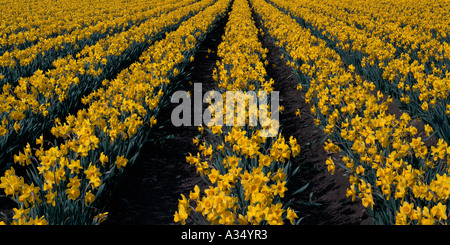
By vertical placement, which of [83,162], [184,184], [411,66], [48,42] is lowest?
[184,184]

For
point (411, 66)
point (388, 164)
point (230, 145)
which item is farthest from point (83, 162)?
point (411, 66)

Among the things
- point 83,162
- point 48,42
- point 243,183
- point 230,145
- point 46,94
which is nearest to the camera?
point 243,183

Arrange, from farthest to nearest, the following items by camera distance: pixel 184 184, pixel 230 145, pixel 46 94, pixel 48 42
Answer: pixel 48 42 → pixel 46 94 → pixel 184 184 → pixel 230 145

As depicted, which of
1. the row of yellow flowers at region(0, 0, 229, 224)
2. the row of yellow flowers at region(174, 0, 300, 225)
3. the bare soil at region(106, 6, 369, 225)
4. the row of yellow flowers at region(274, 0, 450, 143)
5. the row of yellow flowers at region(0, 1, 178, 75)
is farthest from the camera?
the row of yellow flowers at region(0, 1, 178, 75)

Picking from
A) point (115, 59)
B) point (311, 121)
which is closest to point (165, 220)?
point (311, 121)

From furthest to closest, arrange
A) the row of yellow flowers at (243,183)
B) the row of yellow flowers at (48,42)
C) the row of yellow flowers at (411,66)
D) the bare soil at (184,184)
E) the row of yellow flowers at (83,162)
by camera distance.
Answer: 1. the row of yellow flowers at (48,42)
2. the row of yellow flowers at (411,66)
3. the bare soil at (184,184)
4. the row of yellow flowers at (83,162)
5. the row of yellow flowers at (243,183)

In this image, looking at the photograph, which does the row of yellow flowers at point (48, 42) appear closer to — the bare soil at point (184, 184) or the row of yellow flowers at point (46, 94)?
the row of yellow flowers at point (46, 94)

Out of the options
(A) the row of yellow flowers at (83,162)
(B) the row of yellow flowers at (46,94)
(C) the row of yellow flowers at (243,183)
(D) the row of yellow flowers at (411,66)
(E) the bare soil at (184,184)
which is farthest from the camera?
(D) the row of yellow flowers at (411,66)

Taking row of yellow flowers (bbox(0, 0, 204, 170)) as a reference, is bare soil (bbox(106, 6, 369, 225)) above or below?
below

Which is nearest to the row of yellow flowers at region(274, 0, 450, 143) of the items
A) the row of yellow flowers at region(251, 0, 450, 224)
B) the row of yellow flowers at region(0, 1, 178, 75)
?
the row of yellow flowers at region(251, 0, 450, 224)

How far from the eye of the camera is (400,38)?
7914 millimetres

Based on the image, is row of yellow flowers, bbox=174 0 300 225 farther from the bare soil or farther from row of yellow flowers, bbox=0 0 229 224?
row of yellow flowers, bbox=0 0 229 224

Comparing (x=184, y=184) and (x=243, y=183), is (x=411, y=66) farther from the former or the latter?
(x=243, y=183)

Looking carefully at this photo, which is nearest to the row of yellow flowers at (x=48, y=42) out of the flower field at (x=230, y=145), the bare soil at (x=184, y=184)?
the flower field at (x=230, y=145)
